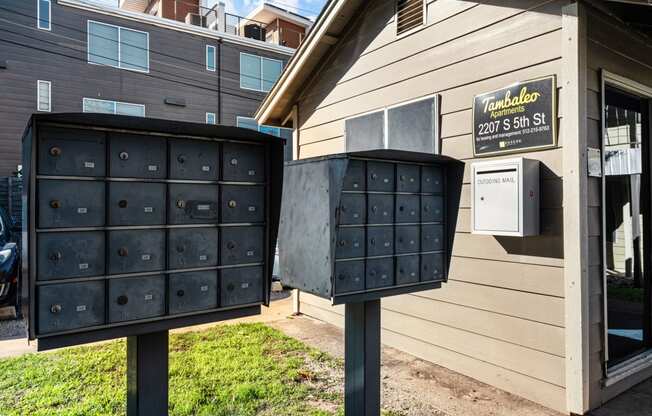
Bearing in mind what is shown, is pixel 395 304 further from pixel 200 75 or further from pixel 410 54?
pixel 200 75

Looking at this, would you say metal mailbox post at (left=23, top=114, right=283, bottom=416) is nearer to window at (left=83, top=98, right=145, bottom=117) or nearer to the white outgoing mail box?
the white outgoing mail box

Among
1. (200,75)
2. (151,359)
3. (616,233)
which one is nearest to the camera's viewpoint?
(151,359)

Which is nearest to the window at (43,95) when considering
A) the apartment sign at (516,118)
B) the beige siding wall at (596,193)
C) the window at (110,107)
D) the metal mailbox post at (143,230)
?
the window at (110,107)

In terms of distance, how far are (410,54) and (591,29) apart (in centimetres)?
153

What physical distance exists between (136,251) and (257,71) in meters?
13.5

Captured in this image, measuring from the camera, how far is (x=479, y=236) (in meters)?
3.49

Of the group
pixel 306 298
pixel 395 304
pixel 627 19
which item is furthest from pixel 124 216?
pixel 306 298

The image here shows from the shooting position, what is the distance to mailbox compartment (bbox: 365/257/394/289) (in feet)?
7.79

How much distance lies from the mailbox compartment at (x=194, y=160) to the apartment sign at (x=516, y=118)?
2330 mm

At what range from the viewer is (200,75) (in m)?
13.1

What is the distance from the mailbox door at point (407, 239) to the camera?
2510 mm

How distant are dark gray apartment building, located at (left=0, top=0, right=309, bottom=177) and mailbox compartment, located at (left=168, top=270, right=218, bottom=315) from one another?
11443 mm

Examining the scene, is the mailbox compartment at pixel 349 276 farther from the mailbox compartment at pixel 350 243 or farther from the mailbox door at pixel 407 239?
the mailbox door at pixel 407 239

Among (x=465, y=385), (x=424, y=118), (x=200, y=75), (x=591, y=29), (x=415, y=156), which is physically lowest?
(x=465, y=385)
